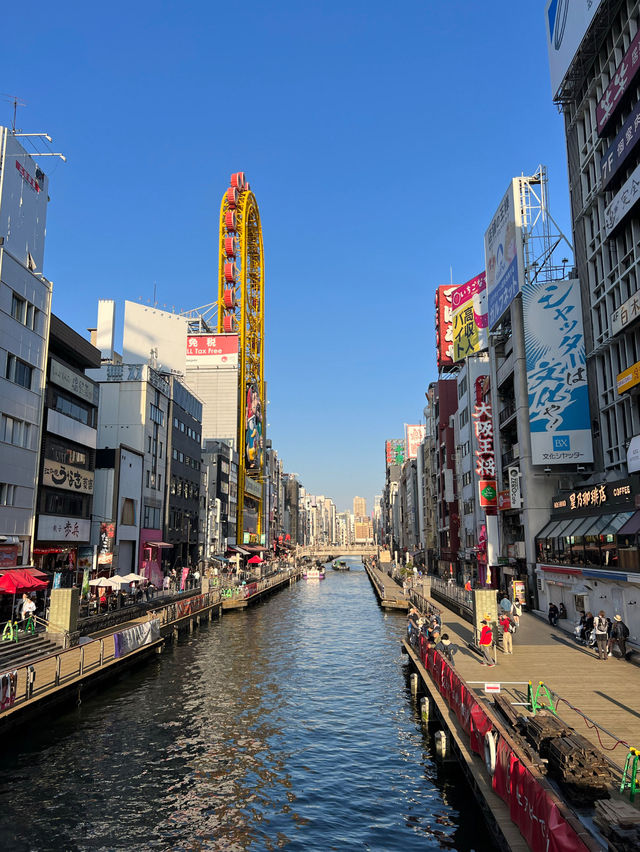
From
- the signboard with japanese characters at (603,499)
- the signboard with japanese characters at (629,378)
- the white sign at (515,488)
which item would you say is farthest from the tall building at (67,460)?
the signboard with japanese characters at (629,378)

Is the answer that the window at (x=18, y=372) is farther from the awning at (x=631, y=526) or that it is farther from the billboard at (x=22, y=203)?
the awning at (x=631, y=526)

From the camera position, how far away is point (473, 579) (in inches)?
3044

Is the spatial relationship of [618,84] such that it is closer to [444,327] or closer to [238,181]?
[444,327]

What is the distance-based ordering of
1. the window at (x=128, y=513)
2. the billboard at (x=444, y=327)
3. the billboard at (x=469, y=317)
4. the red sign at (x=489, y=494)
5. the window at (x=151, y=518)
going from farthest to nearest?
the billboard at (x=444, y=327) < the billboard at (x=469, y=317) < the window at (x=151, y=518) < the red sign at (x=489, y=494) < the window at (x=128, y=513)

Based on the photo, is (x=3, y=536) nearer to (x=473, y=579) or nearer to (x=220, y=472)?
(x=473, y=579)

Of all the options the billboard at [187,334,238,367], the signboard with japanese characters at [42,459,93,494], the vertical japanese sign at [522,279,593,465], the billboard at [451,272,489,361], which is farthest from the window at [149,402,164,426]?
the billboard at [187,334,238,367]

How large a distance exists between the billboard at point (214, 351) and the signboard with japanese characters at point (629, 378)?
9260 cm

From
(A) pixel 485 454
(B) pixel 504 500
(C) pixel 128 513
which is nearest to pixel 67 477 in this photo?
(C) pixel 128 513

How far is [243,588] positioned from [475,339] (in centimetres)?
4232

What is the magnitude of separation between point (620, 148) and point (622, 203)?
3500mm

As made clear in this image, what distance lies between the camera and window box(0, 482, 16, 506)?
39688 millimetres

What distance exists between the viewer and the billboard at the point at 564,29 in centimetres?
4544

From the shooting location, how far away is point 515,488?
174 ft

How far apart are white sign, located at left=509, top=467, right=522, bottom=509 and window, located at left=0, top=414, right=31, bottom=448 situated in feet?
121
